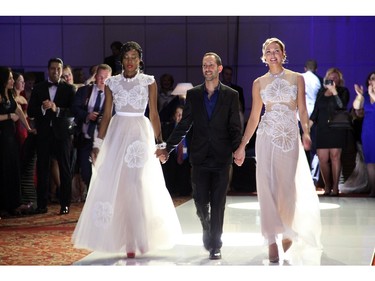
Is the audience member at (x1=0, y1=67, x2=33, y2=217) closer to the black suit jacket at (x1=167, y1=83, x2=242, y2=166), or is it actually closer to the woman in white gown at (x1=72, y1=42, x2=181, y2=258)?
the woman in white gown at (x1=72, y1=42, x2=181, y2=258)

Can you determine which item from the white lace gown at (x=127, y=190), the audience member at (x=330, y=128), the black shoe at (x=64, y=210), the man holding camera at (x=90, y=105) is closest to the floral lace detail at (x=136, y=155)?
the white lace gown at (x=127, y=190)

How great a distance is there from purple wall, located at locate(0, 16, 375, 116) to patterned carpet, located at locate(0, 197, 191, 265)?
5.17m

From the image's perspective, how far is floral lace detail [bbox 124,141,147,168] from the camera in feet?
22.1

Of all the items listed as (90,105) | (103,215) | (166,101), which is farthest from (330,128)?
(103,215)

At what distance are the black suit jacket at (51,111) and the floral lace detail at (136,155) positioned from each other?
2.94 metres

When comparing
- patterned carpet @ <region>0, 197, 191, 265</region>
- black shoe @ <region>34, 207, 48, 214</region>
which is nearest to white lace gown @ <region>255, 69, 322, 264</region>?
patterned carpet @ <region>0, 197, 191, 265</region>

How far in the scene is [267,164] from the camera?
261 inches

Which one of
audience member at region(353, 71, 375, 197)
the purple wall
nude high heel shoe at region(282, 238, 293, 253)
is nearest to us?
nude high heel shoe at region(282, 238, 293, 253)

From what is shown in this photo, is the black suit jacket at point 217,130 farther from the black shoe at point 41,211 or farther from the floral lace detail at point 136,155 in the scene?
the black shoe at point 41,211

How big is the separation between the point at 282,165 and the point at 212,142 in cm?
57

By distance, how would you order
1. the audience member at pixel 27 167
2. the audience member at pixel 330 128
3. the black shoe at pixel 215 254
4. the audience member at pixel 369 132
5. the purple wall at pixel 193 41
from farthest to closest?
the purple wall at pixel 193 41
the audience member at pixel 330 128
the audience member at pixel 369 132
the audience member at pixel 27 167
the black shoe at pixel 215 254

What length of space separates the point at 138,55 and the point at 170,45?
27.3ft

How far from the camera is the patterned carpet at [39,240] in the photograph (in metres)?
6.84
